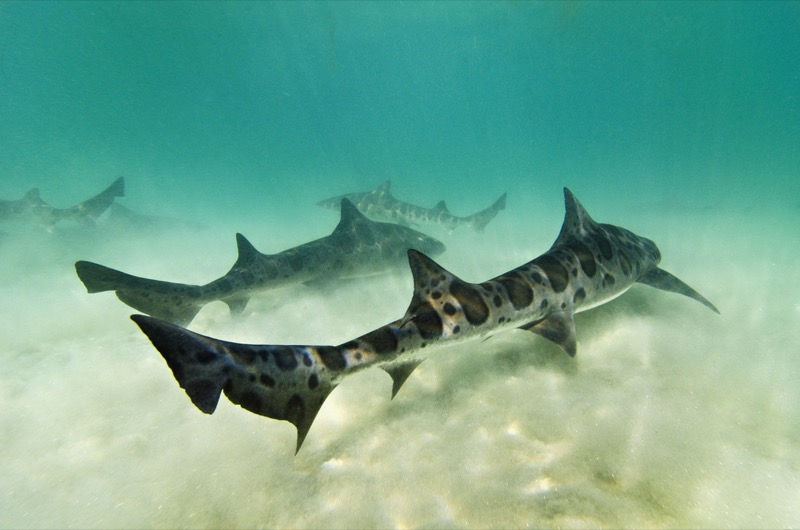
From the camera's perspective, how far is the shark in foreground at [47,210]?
12930 mm

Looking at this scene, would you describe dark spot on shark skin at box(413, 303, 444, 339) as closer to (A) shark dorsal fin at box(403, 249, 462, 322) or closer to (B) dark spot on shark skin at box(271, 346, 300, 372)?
(A) shark dorsal fin at box(403, 249, 462, 322)

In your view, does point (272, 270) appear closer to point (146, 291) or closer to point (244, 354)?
point (146, 291)

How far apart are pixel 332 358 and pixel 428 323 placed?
867mm

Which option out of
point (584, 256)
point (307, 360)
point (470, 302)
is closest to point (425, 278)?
point (470, 302)

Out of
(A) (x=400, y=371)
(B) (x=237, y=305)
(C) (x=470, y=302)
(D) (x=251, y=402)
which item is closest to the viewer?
(D) (x=251, y=402)

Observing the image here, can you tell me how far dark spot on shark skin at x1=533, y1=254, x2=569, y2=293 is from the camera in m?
4.04

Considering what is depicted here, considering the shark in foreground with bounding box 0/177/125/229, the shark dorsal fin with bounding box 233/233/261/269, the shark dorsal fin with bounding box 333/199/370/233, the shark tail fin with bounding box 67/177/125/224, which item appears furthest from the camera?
the shark tail fin with bounding box 67/177/125/224

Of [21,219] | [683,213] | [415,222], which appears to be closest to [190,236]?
[21,219]

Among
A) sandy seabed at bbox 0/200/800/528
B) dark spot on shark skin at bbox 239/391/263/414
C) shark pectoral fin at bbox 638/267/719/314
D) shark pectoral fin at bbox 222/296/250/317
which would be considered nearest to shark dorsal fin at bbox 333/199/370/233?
shark pectoral fin at bbox 222/296/250/317

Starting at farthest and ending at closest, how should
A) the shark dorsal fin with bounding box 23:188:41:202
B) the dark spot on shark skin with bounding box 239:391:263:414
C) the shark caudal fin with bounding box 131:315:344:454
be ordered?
the shark dorsal fin with bounding box 23:188:41:202 < the dark spot on shark skin with bounding box 239:391:263:414 < the shark caudal fin with bounding box 131:315:344:454

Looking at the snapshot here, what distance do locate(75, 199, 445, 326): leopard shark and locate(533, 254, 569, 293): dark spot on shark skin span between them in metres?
4.58

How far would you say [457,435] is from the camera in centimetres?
332

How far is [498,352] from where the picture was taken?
14.8 ft

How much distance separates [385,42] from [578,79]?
89.6 metres
